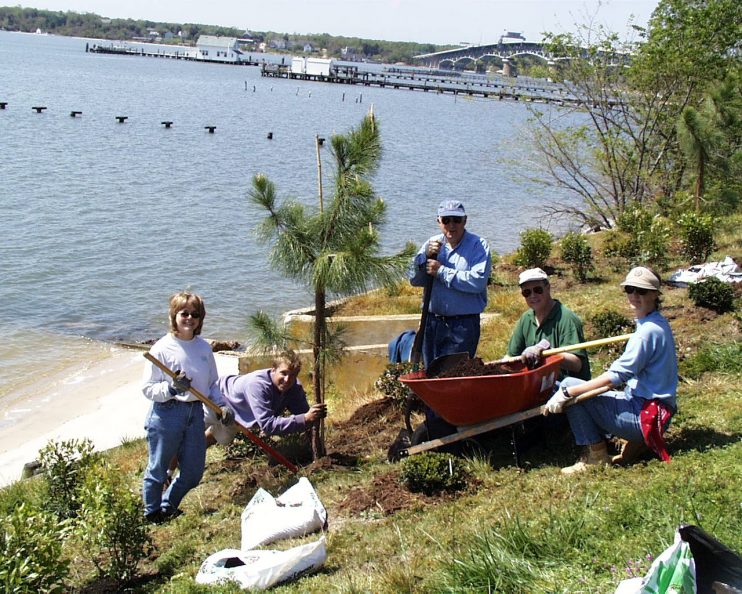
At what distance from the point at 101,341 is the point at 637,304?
14972mm

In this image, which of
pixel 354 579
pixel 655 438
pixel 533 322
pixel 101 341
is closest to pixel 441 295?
pixel 533 322

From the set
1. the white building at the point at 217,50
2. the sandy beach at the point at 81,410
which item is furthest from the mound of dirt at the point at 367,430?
the white building at the point at 217,50

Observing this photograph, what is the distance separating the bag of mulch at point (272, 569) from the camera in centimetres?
534

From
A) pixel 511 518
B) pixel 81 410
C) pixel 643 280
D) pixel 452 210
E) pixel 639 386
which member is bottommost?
pixel 81 410

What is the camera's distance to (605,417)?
6.23 m

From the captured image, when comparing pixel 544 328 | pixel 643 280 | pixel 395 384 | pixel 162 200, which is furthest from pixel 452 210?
pixel 162 200

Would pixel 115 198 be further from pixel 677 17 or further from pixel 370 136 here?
pixel 370 136

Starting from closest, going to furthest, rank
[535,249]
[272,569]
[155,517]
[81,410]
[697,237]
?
1. [272,569]
2. [155,517]
3. [697,237]
4. [81,410]
5. [535,249]

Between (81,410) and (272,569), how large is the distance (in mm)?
10287

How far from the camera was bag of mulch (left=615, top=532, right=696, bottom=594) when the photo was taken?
364cm

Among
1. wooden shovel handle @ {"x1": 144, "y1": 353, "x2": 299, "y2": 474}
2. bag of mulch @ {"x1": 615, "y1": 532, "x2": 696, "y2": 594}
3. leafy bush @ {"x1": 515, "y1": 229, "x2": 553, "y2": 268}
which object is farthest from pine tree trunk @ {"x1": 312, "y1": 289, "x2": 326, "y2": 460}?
leafy bush @ {"x1": 515, "y1": 229, "x2": 553, "y2": 268}

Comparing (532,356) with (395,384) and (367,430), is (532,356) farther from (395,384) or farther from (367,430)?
(367,430)

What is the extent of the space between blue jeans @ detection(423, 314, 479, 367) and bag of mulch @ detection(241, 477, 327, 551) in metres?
1.89

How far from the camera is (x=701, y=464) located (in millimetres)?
5824
